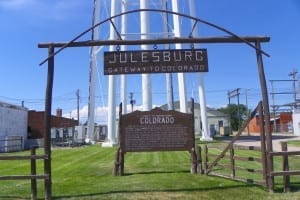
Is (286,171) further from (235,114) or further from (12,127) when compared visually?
(235,114)

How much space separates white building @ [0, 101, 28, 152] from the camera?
53.3m

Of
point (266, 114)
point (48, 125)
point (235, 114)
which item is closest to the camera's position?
point (48, 125)

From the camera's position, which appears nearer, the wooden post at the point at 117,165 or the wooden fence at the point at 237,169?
the wooden fence at the point at 237,169

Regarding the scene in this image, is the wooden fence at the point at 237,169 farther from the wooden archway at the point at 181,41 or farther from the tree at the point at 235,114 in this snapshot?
the tree at the point at 235,114

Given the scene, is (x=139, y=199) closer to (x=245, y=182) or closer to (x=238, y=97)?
(x=245, y=182)

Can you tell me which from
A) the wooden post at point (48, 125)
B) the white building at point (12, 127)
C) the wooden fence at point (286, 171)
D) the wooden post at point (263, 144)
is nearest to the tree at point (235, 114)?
the white building at point (12, 127)

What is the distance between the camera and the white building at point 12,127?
53312mm

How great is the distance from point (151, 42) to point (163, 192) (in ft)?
13.4

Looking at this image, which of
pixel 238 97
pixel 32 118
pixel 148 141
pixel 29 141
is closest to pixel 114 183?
pixel 148 141

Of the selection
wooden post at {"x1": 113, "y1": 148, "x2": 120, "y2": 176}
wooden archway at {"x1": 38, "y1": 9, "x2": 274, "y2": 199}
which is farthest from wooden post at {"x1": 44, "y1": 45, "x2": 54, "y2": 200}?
wooden post at {"x1": 113, "y1": 148, "x2": 120, "y2": 176}

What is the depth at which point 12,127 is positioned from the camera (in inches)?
2254

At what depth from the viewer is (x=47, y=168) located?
40.4ft

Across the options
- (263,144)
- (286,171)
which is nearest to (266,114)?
(263,144)

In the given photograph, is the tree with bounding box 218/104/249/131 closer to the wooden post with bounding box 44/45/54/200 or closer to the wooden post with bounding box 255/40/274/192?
the wooden post with bounding box 255/40/274/192
